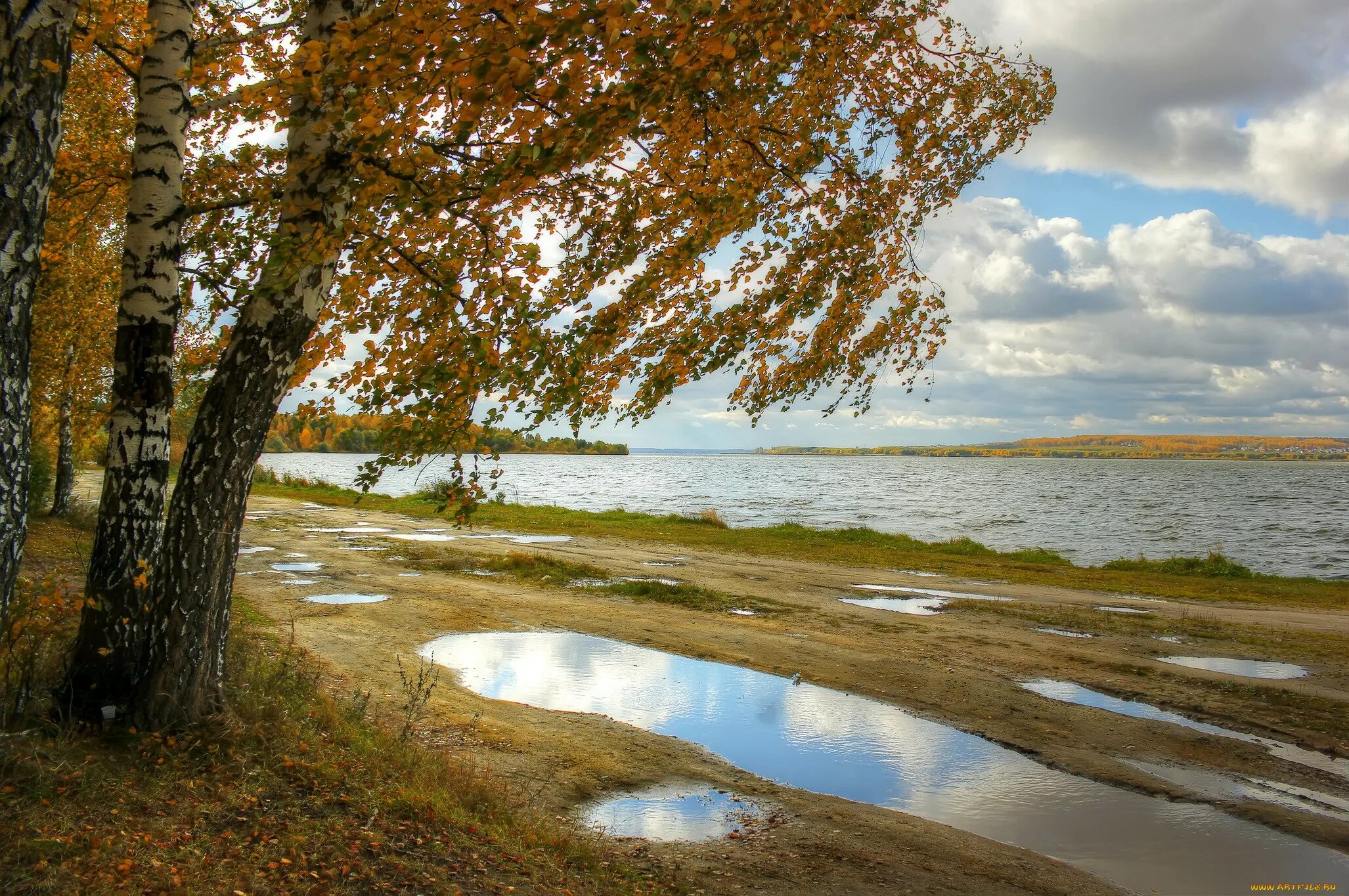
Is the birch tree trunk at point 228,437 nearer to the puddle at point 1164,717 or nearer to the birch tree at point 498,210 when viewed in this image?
the birch tree at point 498,210

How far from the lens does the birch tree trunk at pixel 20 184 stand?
362 centimetres

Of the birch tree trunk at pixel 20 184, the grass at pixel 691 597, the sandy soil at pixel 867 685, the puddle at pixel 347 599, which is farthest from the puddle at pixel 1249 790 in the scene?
the puddle at pixel 347 599

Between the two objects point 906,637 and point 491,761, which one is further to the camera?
point 906,637

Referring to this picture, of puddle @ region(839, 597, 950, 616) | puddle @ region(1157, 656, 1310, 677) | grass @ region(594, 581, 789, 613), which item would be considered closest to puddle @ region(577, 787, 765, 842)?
grass @ region(594, 581, 789, 613)

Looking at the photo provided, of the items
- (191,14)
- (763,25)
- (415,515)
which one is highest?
(191,14)

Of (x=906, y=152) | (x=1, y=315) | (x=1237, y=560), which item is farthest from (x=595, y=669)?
(x=1237, y=560)

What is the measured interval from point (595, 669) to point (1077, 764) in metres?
5.84

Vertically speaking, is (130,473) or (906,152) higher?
(906,152)

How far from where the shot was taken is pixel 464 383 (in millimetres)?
5164

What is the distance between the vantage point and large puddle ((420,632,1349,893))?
6.21m

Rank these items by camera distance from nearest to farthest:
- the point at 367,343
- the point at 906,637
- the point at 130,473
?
the point at 130,473 → the point at 367,343 → the point at 906,637

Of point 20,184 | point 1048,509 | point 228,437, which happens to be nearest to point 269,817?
point 228,437

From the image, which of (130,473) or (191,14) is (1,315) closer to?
(130,473)

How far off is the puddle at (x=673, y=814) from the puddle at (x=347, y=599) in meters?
8.69
